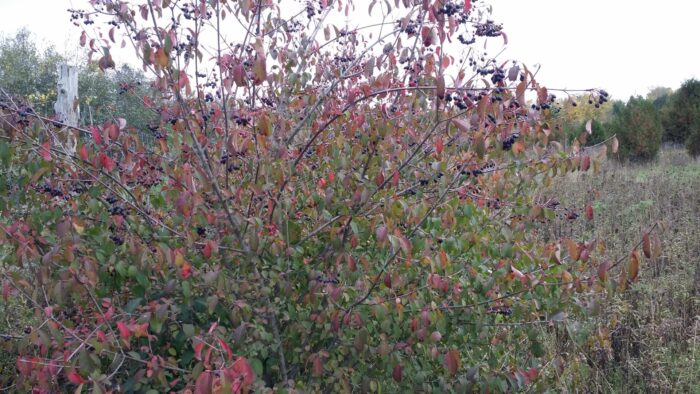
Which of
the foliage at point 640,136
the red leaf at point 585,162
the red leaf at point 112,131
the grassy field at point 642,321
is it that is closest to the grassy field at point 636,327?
the grassy field at point 642,321

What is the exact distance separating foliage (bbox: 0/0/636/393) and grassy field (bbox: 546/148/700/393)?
48cm

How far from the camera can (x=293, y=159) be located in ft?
7.73

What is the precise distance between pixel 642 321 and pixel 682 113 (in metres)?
14.7

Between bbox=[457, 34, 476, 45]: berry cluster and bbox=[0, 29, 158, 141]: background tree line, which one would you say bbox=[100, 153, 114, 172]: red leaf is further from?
bbox=[0, 29, 158, 141]: background tree line

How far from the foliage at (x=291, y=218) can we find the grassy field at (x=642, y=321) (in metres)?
0.48

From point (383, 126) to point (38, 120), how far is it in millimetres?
1155

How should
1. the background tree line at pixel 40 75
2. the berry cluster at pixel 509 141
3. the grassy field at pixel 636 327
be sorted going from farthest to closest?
the background tree line at pixel 40 75 → the grassy field at pixel 636 327 → the berry cluster at pixel 509 141

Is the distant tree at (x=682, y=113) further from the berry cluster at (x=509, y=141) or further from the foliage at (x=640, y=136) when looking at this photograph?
the berry cluster at (x=509, y=141)

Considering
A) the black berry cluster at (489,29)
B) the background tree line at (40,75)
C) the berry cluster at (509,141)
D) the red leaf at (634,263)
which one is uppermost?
the background tree line at (40,75)

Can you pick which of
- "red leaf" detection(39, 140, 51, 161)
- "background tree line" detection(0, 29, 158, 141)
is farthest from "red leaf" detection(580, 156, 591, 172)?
"background tree line" detection(0, 29, 158, 141)

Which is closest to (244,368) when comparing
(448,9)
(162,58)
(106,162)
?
(106,162)

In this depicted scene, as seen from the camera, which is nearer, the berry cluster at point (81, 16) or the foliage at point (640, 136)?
the berry cluster at point (81, 16)

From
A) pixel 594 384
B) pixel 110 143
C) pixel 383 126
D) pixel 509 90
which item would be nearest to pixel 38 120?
pixel 110 143

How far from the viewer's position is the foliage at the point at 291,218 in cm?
192
